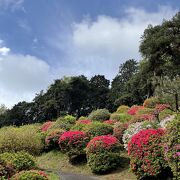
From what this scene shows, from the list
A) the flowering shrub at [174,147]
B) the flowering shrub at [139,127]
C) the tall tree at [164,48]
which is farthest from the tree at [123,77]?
the flowering shrub at [174,147]

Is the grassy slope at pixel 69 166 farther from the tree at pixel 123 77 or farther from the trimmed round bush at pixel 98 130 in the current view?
the tree at pixel 123 77

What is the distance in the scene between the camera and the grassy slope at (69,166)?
840 inches

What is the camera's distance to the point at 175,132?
48.8ft

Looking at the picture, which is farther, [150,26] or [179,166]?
[150,26]

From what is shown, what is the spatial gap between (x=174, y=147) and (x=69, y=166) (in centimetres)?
1377

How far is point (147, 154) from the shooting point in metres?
17.6

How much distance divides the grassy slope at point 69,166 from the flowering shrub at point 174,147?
17.8 ft

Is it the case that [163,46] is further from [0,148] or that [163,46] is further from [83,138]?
[0,148]

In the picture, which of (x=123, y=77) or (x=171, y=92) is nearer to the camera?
(x=171, y=92)

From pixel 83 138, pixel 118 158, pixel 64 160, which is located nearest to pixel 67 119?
pixel 64 160

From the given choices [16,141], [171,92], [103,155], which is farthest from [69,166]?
[171,92]

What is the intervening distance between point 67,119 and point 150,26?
64.6 feet

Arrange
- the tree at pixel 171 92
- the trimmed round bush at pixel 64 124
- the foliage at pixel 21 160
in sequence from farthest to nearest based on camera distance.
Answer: the trimmed round bush at pixel 64 124 → the tree at pixel 171 92 → the foliage at pixel 21 160

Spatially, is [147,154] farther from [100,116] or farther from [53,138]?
[100,116]
